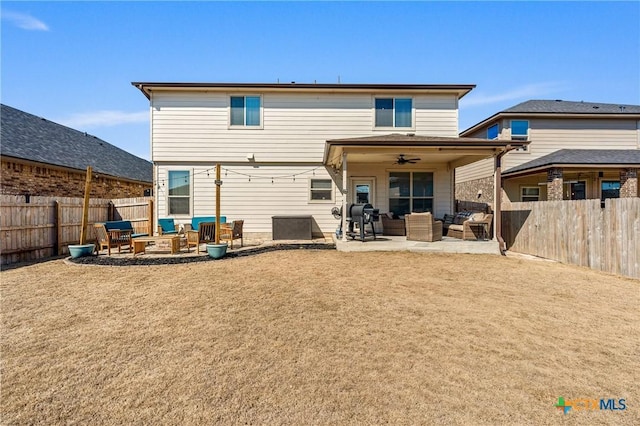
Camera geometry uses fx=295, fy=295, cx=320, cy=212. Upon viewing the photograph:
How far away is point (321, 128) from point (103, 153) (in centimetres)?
1388

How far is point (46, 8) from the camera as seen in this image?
702 centimetres

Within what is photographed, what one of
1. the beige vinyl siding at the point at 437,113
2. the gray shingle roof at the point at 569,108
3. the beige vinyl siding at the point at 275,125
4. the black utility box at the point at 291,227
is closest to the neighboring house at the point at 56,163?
the beige vinyl siding at the point at 275,125

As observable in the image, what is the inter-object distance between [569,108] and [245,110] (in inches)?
654

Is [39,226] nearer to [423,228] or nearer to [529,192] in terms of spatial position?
[423,228]

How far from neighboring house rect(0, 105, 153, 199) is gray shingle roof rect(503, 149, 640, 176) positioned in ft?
61.8

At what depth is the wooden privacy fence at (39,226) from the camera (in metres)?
7.53

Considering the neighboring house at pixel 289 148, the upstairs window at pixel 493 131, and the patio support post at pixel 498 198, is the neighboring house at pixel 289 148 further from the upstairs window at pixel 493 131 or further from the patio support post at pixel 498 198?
the upstairs window at pixel 493 131

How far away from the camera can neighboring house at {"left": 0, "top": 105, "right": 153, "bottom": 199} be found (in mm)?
10477

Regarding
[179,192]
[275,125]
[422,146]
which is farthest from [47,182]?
[422,146]

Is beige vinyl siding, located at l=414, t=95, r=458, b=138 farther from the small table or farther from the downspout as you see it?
the small table

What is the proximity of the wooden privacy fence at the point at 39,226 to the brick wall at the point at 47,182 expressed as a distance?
2.77 meters

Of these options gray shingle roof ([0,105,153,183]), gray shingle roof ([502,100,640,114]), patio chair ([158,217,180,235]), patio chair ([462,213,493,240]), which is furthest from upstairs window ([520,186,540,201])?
gray shingle roof ([0,105,153,183])

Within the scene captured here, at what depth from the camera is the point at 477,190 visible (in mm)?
16750

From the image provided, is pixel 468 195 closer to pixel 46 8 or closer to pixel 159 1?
pixel 159 1
